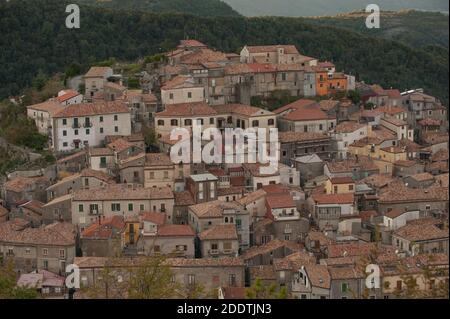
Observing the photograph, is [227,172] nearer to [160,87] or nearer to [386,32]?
[160,87]

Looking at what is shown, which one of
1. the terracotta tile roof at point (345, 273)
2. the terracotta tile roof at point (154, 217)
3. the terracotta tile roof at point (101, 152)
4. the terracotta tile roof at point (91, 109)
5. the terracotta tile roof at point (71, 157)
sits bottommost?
the terracotta tile roof at point (345, 273)

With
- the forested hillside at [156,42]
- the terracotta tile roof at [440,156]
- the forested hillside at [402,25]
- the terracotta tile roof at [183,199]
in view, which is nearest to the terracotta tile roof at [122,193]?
the terracotta tile roof at [183,199]

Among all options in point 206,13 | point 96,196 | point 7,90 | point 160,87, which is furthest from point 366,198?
point 206,13

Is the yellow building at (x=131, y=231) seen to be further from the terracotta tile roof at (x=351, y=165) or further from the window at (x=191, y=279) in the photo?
the terracotta tile roof at (x=351, y=165)

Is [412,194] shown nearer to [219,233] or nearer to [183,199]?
[219,233]

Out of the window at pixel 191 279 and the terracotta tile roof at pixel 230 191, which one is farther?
the terracotta tile roof at pixel 230 191

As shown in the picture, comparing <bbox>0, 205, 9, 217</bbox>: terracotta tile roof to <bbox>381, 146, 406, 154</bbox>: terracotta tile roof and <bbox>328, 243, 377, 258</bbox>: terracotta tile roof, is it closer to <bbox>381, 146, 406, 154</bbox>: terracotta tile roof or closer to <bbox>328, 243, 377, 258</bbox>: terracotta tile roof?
<bbox>328, 243, 377, 258</bbox>: terracotta tile roof
